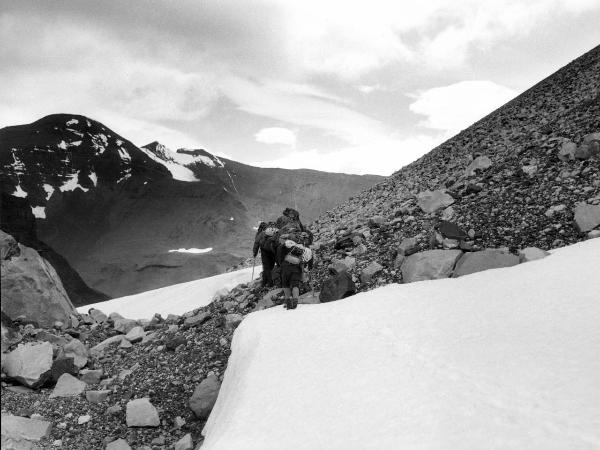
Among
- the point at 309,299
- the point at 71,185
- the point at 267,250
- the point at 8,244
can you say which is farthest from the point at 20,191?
the point at 309,299

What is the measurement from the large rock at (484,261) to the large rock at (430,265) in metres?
0.24

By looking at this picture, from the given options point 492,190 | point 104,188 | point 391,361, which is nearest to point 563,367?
point 391,361

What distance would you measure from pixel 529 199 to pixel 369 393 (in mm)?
8304

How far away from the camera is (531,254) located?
9.27 metres

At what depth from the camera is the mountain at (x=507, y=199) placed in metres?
10.7

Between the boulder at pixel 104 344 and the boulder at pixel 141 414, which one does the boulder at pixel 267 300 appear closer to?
the boulder at pixel 141 414

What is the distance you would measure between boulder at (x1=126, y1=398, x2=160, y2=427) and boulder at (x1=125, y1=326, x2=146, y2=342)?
4.58 m

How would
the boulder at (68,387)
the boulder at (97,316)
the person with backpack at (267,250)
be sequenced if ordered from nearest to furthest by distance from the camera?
the boulder at (68,387) < the person with backpack at (267,250) < the boulder at (97,316)

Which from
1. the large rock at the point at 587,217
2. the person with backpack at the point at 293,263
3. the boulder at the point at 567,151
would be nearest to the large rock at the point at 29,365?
the person with backpack at the point at 293,263

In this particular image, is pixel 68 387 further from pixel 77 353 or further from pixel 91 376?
pixel 77 353

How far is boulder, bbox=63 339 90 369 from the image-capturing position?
1080cm

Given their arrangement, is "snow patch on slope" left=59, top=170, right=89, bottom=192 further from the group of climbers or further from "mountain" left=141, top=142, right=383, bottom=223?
the group of climbers

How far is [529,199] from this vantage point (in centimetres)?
1179

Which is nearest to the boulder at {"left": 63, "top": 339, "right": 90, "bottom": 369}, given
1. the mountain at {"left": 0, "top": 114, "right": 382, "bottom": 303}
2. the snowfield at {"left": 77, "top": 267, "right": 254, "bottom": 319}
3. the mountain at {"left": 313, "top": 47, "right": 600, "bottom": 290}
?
the mountain at {"left": 313, "top": 47, "right": 600, "bottom": 290}
